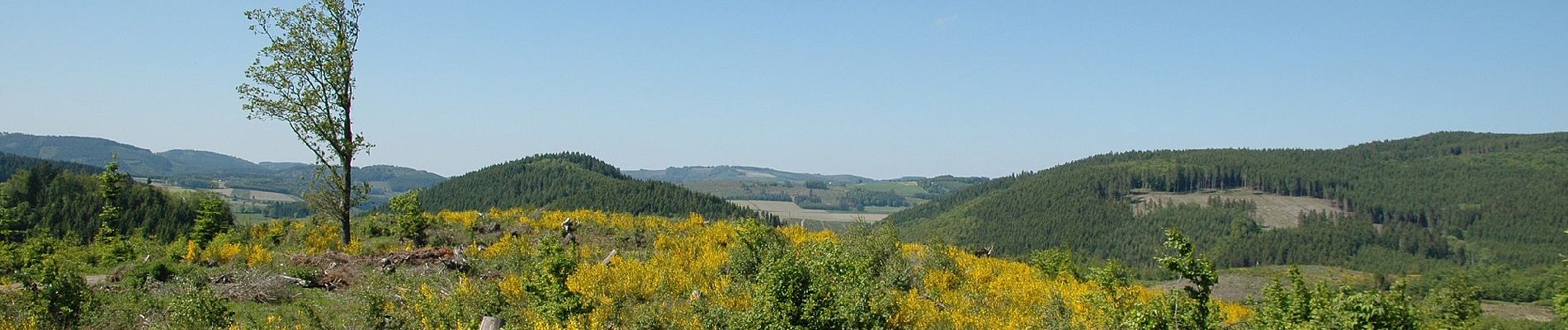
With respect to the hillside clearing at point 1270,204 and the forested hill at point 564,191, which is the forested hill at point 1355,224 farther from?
the forested hill at point 564,191

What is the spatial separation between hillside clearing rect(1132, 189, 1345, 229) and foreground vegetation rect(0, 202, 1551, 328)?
176 metres

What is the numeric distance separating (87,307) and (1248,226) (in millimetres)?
191833

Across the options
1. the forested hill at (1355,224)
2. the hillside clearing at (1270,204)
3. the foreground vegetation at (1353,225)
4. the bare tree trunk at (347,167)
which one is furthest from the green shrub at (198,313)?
the hillside clearing at (1270,204)

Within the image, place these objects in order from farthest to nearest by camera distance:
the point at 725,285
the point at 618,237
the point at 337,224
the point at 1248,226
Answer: the point at 1248,226 → the point at 337,224 → the point at 618,237 → the point at 725,285

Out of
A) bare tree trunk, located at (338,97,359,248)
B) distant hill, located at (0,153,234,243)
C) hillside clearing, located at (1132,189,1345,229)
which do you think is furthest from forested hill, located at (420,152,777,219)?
hillside clearing, located at (1132,189,1345,229)

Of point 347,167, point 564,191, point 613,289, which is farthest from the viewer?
point 564,191

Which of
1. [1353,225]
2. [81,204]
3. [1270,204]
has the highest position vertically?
[1270,204]

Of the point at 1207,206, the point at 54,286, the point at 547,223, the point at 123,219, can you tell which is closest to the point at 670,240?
the point at 547,223

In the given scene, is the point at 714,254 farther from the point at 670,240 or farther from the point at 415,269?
the point at 415,269

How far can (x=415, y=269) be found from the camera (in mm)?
18797

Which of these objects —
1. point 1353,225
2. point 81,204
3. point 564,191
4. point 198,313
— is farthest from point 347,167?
point 1353,225

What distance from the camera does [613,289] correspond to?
15117 millimetres

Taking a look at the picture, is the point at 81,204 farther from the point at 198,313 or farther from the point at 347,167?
the point at 198,313

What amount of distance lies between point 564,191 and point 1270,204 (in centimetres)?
16495
